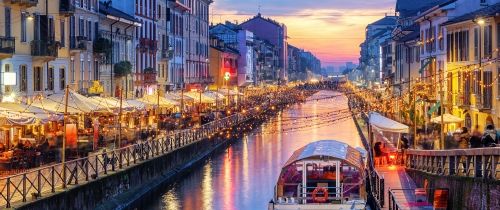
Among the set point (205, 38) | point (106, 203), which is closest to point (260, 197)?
point (106, 203)

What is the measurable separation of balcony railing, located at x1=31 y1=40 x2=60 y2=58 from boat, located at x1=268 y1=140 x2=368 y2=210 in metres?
19.1

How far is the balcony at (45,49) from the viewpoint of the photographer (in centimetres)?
4875

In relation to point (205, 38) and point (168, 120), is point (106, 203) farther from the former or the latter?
point (205, 38)

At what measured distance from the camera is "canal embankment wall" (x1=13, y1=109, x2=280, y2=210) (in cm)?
3123

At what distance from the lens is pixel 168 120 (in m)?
69.4

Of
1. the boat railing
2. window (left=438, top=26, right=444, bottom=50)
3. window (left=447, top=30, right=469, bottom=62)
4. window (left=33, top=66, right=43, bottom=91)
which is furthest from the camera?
window (left=438, top=26, right=444, bottom=50)

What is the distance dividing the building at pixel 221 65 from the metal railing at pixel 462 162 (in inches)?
3566

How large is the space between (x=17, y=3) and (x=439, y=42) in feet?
109

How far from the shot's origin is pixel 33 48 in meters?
48.7

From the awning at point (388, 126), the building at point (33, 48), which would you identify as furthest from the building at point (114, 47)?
the awning at point (388, 126)

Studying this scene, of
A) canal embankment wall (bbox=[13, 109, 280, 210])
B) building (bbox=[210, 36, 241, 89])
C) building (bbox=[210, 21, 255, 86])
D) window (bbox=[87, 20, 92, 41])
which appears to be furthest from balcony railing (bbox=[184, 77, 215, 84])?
window (bbox=[87, 20, 92, 41])

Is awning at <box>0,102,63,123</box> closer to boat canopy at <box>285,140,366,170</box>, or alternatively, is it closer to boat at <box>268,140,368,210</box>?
boat canopy at <box>285,140,366,170</box>

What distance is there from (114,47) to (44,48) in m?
20.9

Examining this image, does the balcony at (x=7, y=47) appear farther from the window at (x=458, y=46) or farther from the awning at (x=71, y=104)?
the window at (x=458, y=46)
